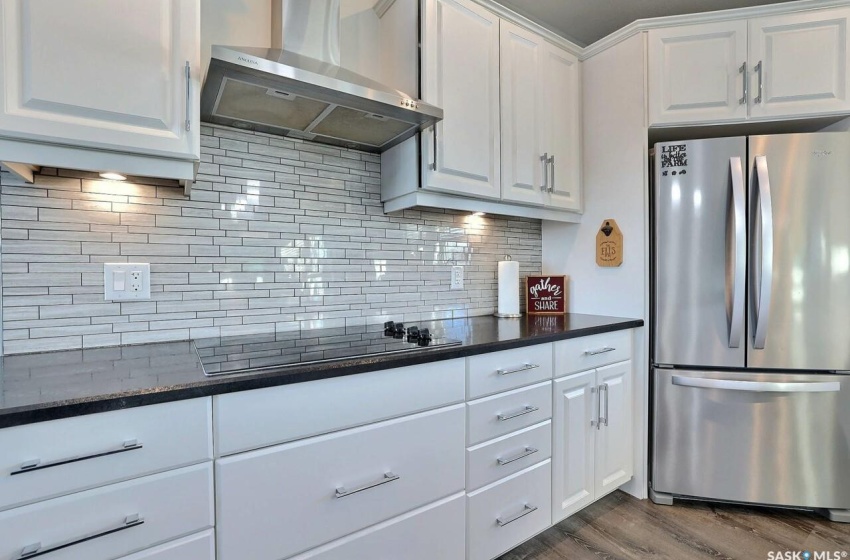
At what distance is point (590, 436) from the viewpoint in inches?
71.6

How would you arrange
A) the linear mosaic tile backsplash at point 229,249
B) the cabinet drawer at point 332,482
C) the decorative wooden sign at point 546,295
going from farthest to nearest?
the decorative wooden sign at point 546,295 → the linear mosaic tile backsplash at point 229,249 → the cabinet drawer at point 332,482

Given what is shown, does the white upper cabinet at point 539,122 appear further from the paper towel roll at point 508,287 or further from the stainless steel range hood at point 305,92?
the stainless steel range hood at point 305,92

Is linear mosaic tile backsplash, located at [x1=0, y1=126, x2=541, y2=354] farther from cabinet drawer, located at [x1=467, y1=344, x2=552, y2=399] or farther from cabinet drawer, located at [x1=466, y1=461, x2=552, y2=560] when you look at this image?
cabinet drawer, located at [x1=466, y1=461, x2=552, y2=560]

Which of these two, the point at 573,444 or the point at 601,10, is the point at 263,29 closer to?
the point at 601,10

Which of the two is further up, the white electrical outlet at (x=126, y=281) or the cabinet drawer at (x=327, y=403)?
the white electrical outlet at (x=126, y=281)

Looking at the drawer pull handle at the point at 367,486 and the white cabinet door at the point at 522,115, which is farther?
the white cabinet door at the point at 522,115

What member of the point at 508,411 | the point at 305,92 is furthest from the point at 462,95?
the point at 508,411

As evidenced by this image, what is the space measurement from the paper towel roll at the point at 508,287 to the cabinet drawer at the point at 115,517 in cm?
160

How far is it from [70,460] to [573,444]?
168 cm

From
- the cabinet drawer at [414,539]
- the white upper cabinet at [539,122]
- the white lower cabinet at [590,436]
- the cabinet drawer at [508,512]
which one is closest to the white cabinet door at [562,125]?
the white upper cabinet at [539,122]

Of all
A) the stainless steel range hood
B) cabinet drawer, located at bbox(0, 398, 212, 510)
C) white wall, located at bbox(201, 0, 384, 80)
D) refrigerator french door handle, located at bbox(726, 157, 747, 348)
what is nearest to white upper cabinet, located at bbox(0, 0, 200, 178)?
the stainless steel range hood

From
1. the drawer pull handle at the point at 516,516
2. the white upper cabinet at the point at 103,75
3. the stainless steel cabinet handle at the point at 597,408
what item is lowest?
the drawer pull handle at the point at 516,516

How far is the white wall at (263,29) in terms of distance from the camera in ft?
4.88

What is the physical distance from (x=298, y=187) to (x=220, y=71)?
1.97 ft
